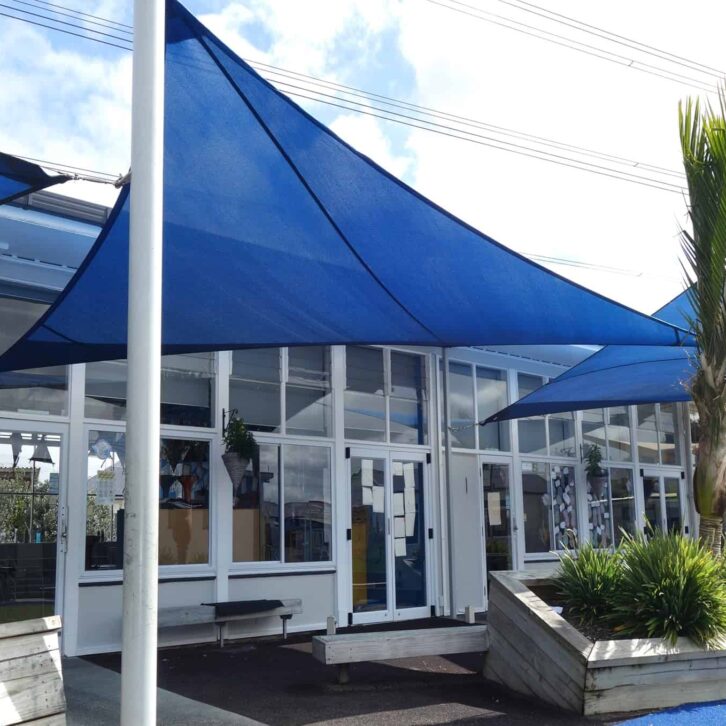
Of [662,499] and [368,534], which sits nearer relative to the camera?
[368,534]

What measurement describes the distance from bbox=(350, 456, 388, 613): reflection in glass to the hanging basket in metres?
1.79

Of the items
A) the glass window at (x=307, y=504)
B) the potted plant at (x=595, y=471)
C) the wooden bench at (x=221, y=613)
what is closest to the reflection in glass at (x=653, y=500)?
the potted plant at (x=595, y=471)

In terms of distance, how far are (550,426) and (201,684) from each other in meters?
8.17

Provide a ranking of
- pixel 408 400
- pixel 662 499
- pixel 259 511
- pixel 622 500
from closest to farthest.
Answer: pixel 259 511 < pixel 408 400 < pixel 622 500 < pixel 662 499

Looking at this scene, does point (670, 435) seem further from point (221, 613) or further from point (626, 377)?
point (221, 613)

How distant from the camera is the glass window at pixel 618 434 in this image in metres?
14.7

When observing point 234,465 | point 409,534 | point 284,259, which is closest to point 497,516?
point 409,534

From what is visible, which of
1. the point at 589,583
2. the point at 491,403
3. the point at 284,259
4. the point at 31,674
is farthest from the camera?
the point at 491,403

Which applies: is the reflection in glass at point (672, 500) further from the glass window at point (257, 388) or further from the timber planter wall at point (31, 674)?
the timber planter wall at point (31, 674)

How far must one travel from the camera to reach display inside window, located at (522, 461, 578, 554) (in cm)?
1303

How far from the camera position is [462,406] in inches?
484

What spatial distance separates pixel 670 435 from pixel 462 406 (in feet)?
18.6

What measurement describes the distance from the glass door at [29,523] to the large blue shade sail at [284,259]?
5.05ft

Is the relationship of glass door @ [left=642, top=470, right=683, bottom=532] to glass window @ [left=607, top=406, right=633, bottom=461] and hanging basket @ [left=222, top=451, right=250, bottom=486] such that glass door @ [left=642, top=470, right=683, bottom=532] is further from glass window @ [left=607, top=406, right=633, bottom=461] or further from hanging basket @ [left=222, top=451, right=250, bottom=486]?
hanging basket @ [left=222, top=451, right=250, bottom=486]
